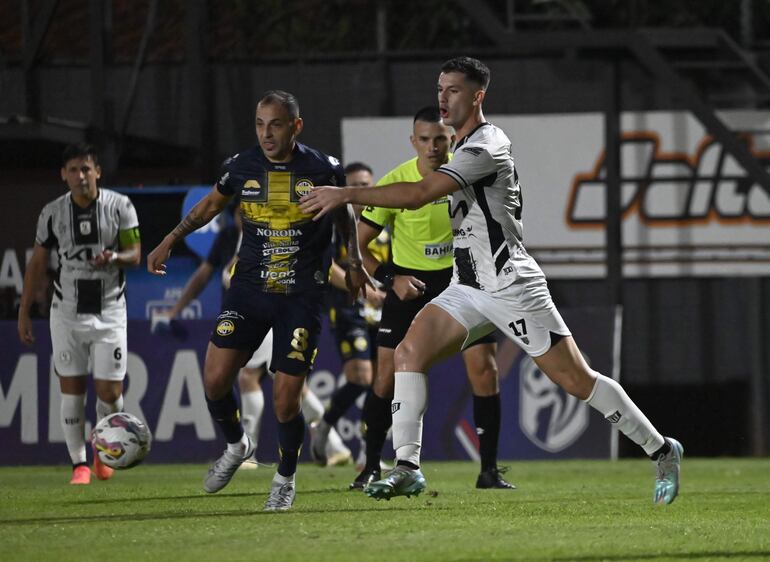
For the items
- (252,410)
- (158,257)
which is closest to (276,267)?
(158,257)

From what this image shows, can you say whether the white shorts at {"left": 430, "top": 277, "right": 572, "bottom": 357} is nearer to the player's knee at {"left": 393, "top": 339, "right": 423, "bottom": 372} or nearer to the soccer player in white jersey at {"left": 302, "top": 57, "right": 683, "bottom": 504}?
the soccer player in white jersey at {"left": 302, "top": 57, "right": 683, "bottom": 504}

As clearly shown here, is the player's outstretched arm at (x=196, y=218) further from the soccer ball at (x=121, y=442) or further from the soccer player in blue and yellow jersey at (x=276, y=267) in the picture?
the soccer ball at (x=121, y=442)

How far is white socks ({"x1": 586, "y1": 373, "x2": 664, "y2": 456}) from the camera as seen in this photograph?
26.0ft

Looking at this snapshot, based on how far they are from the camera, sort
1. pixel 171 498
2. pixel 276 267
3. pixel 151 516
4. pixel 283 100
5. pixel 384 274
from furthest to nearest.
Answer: pixel 384 274 < pixel 171 498 < pixel 276 267 < pixel 283 100 < pixel 151 516

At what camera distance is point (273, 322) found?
28.3 feet

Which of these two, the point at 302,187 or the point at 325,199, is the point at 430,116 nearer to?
the point at 302,187

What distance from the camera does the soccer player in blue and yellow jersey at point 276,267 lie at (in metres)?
8.49

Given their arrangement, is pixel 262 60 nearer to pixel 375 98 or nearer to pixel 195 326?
pixel 375 98

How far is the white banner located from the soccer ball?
7543 mm

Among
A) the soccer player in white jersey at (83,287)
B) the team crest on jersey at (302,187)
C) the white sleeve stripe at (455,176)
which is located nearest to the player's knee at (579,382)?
the white sleeve stripe at (455,176)

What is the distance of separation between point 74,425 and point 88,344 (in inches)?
23.0

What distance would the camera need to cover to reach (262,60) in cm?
1728

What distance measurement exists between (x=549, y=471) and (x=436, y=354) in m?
5.17

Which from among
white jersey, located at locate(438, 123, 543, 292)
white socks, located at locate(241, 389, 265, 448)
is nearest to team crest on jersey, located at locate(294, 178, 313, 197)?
white jersey, located at locate(438, 123, 543, 292)
